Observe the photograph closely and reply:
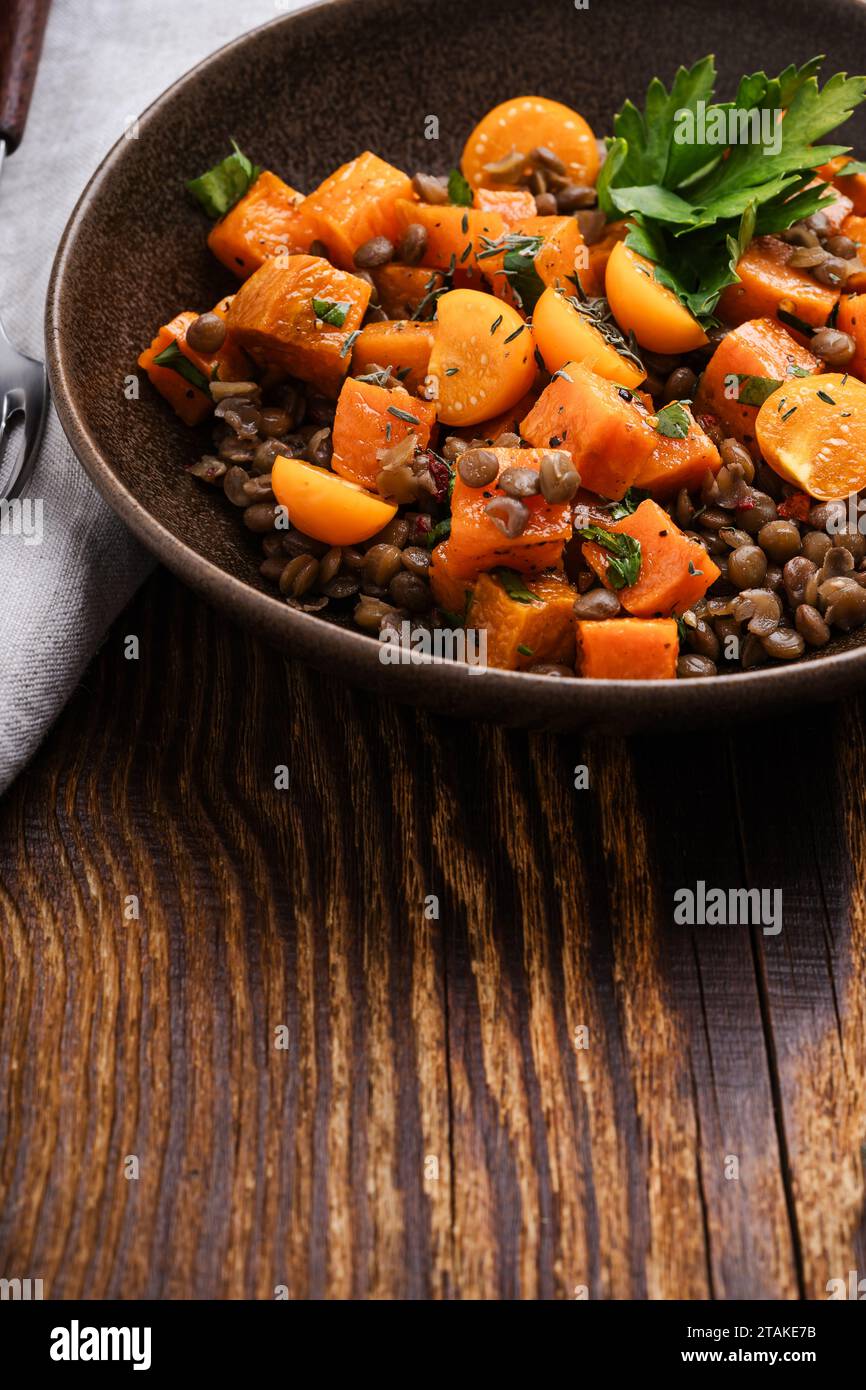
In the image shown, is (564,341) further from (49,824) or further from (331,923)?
(49,824)

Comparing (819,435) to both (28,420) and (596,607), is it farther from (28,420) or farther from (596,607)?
(28,420)

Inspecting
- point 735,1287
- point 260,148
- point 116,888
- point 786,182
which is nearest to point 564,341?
point 786,182

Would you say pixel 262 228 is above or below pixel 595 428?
above

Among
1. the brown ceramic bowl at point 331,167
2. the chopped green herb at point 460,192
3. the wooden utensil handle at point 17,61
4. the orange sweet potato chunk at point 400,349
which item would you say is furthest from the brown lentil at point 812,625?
the wooden utensil handle at point 17,61

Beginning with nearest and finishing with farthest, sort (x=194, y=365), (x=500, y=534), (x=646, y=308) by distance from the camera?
(x=500, y=534) → (x=646, y=308) → (x=194, y=365)

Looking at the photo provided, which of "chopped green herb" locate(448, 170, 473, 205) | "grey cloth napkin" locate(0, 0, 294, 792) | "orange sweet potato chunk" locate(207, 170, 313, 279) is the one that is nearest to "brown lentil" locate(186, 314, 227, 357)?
"orange sweet potato chunk" locate(207, 170, 313, 279)

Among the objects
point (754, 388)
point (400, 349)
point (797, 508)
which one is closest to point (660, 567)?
point (797, 508)
